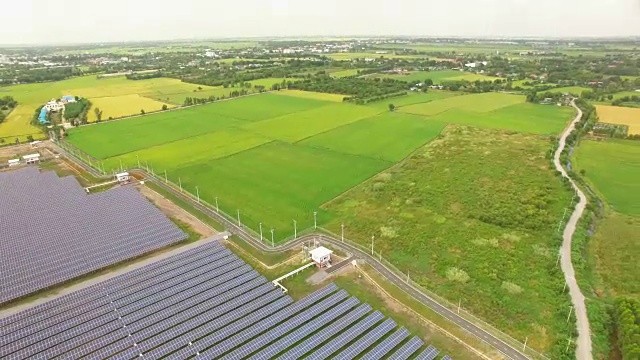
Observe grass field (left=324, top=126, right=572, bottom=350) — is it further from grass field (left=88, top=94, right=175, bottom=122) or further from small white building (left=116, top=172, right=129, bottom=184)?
grass field (left=88, top=94, right=175, bottom=122)

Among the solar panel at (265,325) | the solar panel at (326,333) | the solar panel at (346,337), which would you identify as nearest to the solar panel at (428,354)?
the solar panel at (346,337)

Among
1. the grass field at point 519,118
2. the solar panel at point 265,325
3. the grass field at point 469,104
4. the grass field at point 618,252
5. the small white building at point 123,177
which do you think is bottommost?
the grass field at point 618,252

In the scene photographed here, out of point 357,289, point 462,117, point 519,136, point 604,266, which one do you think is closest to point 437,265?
point 357,289

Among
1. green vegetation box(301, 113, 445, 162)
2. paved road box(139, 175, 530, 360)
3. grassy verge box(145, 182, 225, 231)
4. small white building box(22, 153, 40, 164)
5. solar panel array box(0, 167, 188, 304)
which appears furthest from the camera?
green vegetation box(301, 113, 445, 162)

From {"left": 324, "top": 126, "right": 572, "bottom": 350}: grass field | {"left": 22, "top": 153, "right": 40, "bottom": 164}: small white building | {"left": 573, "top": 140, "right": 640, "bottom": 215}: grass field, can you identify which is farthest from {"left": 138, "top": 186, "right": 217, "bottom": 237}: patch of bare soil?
{"left": 573, "top": 140, "right": 640, "bottom": 215}: grass field

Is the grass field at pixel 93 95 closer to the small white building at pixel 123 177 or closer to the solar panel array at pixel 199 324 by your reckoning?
the small white building at pixel 123 177

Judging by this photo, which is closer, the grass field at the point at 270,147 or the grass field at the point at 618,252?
the grass field at the point at 618,252

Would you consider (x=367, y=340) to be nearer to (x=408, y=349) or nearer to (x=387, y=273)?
(x=408, y=349)
